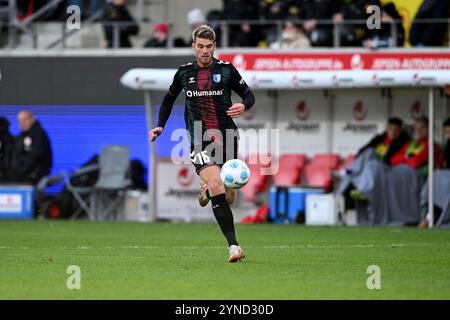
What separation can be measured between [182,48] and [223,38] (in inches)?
42.7

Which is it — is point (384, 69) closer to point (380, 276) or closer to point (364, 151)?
point (364, 151)

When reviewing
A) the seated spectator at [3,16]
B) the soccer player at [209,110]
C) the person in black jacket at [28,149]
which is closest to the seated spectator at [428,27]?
the person in black jacket at [28,149]

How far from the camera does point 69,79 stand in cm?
2600

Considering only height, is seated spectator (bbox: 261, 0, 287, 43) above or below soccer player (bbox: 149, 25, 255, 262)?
above

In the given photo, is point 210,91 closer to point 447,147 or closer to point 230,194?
point 230,194

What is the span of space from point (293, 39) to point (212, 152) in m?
11.0

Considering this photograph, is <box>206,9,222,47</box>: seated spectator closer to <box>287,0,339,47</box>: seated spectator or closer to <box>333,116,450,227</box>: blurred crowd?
<box>287,0,339,47</box>: seated spectator

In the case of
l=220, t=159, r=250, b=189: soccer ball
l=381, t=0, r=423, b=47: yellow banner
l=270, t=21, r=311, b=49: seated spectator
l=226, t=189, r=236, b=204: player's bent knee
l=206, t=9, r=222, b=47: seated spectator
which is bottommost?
l=226, t=189, r=236, b=204: player's bent knee

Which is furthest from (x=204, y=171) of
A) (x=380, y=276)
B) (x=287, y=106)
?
(x=287, y=106)

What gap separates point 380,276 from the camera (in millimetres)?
11555

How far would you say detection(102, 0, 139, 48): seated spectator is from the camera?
25938 mm

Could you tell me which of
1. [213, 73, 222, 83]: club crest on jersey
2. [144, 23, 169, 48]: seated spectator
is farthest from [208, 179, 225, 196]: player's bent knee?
[144, 23, 169, 48]: seated spectator

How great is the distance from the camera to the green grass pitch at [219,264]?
10.3 m

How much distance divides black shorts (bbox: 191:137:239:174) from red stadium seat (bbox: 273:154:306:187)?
10.6 meters
